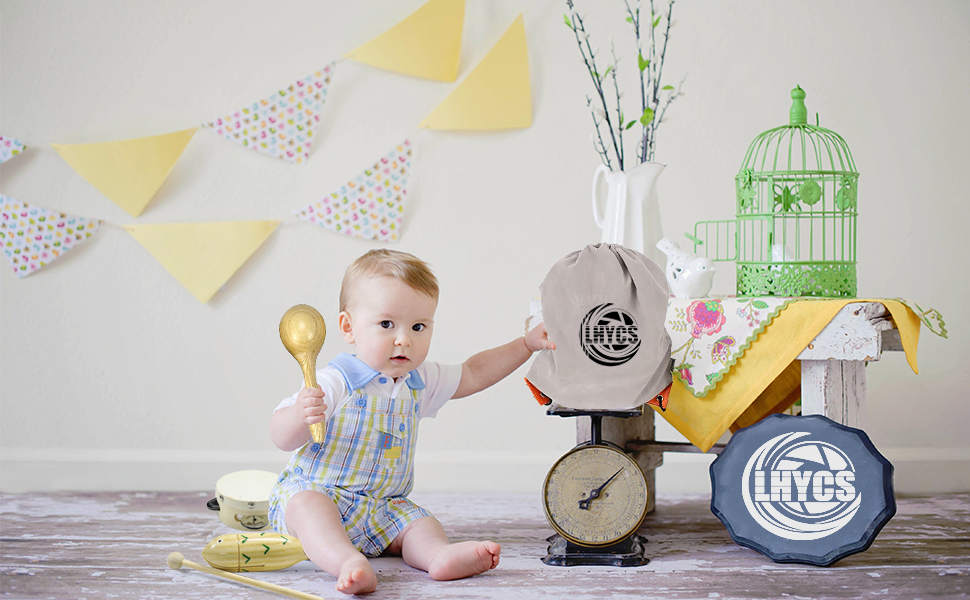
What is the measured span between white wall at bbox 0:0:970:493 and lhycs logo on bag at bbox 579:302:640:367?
68 centimetres

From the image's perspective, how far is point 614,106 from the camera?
6.22 feet

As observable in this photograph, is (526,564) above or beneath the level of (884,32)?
beneath

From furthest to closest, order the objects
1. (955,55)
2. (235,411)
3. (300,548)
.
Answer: (235,411) → (955,55) → (300,548)

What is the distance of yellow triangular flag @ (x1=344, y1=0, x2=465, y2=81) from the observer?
74.3 inches

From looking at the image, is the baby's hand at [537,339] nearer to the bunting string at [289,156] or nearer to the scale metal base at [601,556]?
the scale metal base at [601,556]

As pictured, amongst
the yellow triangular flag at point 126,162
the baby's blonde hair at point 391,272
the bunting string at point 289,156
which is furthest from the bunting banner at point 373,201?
the baby's blonde hair at point 391,272

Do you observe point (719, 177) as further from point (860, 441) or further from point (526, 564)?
point (526, 564)

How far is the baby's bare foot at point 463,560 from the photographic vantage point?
1170 millimetres

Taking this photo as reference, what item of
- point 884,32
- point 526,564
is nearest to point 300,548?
point 526,564

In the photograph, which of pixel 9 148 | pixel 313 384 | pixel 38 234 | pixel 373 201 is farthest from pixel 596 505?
pixel 9 148

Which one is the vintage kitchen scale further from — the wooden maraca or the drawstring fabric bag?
the wooden maraca

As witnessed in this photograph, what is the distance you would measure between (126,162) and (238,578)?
119cm

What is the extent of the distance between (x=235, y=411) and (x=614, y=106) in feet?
4.00

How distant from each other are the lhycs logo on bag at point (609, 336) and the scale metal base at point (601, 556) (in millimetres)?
296
